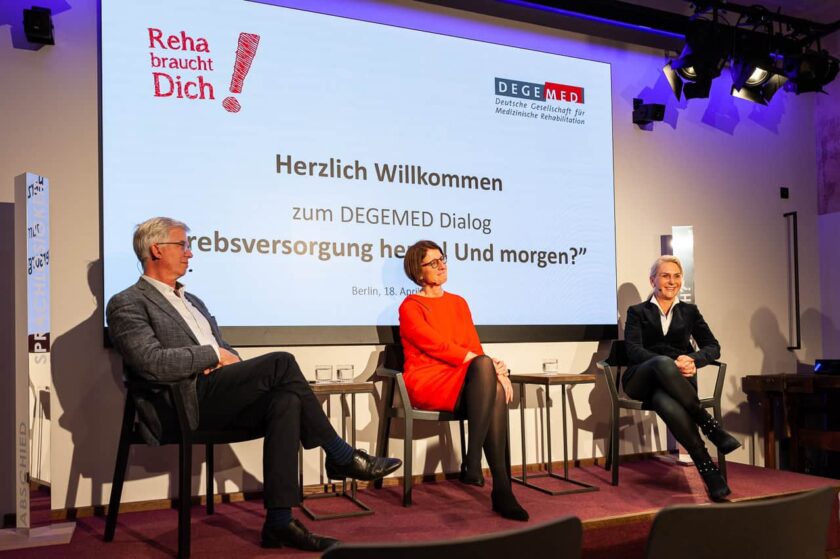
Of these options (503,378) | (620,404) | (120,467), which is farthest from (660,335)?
(120,467)

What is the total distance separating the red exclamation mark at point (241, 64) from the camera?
3.67m

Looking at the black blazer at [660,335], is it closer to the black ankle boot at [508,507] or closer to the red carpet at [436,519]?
the red carpet at [436,519]

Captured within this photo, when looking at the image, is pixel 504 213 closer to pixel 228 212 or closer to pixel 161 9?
pixel 228 212

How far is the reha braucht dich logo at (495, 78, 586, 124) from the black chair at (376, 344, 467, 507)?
1566mm

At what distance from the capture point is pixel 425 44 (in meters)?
4.20

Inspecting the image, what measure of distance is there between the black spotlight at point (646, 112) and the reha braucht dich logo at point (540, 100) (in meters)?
0.42

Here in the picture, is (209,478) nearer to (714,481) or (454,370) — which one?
(454,370)

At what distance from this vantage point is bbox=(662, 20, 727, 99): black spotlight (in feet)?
15.1

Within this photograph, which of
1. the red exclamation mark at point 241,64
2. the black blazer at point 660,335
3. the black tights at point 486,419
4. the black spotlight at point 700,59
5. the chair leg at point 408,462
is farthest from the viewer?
the black spotlight at point 700,59

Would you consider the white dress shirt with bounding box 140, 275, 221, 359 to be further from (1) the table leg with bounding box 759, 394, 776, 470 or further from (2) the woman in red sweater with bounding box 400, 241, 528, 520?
(1) the table leg with bounding box 759, 394, 776, 470

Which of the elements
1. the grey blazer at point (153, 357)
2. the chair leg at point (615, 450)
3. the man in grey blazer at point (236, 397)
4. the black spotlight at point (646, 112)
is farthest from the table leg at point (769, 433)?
the grey blazer at point (153, 357)

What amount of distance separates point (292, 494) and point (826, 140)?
4.78 m

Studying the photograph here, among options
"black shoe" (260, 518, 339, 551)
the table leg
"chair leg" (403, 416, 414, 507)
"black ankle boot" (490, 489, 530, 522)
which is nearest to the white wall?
the table leg

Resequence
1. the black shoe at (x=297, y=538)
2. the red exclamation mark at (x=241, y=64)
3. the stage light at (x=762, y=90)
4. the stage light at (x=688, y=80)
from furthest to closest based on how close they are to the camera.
Result: the stage light at (x=762, y=90), the stage light at (x=688, y=80), the red exclamation mark at (x=241, y=64), the black shoe at (x=297, y=538)
